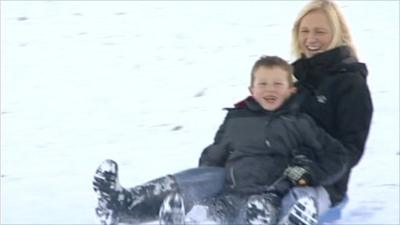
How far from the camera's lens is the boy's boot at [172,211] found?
13.9 ft

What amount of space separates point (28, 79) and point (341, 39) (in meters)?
3.94

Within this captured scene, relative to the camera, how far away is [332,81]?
4.78 m

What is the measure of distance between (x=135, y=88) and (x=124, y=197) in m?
3.50

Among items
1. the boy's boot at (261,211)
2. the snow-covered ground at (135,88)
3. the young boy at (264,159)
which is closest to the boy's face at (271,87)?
the young boy at (264,159)

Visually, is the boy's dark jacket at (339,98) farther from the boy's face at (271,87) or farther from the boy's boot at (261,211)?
the boy's boot at (261,211)

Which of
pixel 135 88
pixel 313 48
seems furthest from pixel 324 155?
pixel 135 88

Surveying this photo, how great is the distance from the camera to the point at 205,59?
8617mm

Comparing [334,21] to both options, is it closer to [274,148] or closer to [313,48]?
[313,48]

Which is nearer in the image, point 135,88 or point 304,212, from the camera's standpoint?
point 304,212

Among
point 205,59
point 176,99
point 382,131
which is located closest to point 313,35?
point 382,131

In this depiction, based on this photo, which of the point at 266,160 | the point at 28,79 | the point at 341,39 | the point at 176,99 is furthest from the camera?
the point at 28,79

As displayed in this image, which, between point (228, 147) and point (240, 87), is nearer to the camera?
point (228, 147)

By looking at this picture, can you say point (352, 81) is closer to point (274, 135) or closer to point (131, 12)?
point (274, 135)

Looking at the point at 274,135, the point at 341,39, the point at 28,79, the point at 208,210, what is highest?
the point at 341,39
